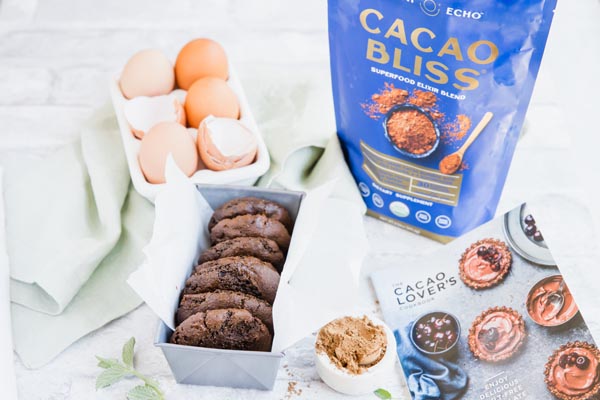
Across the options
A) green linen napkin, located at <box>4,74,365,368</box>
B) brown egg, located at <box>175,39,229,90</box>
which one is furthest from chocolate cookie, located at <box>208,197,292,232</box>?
brown egg, located at <box>175,39,229,90</box>

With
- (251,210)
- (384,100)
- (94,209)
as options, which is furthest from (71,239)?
(384,100)

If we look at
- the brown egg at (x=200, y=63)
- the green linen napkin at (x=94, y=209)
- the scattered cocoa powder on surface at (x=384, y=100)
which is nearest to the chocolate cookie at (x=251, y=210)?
the green linen napkin at (x=94, y=209)

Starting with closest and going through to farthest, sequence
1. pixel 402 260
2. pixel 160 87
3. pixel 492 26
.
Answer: pixel 492 26
pixel 402 260
pixel 160 87

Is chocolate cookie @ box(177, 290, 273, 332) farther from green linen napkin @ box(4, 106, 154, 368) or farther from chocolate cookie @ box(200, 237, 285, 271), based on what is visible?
green linen napkin @ box(4, 106, 154, 368)

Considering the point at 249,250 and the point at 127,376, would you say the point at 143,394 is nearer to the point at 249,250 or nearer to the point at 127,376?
the point at 127,376

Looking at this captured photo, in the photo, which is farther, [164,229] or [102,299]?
[102,299]

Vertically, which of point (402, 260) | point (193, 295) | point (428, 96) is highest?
point (428, 96)

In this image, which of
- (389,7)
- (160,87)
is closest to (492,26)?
(389,7)

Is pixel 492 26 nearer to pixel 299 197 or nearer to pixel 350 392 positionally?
pixel 299 197
